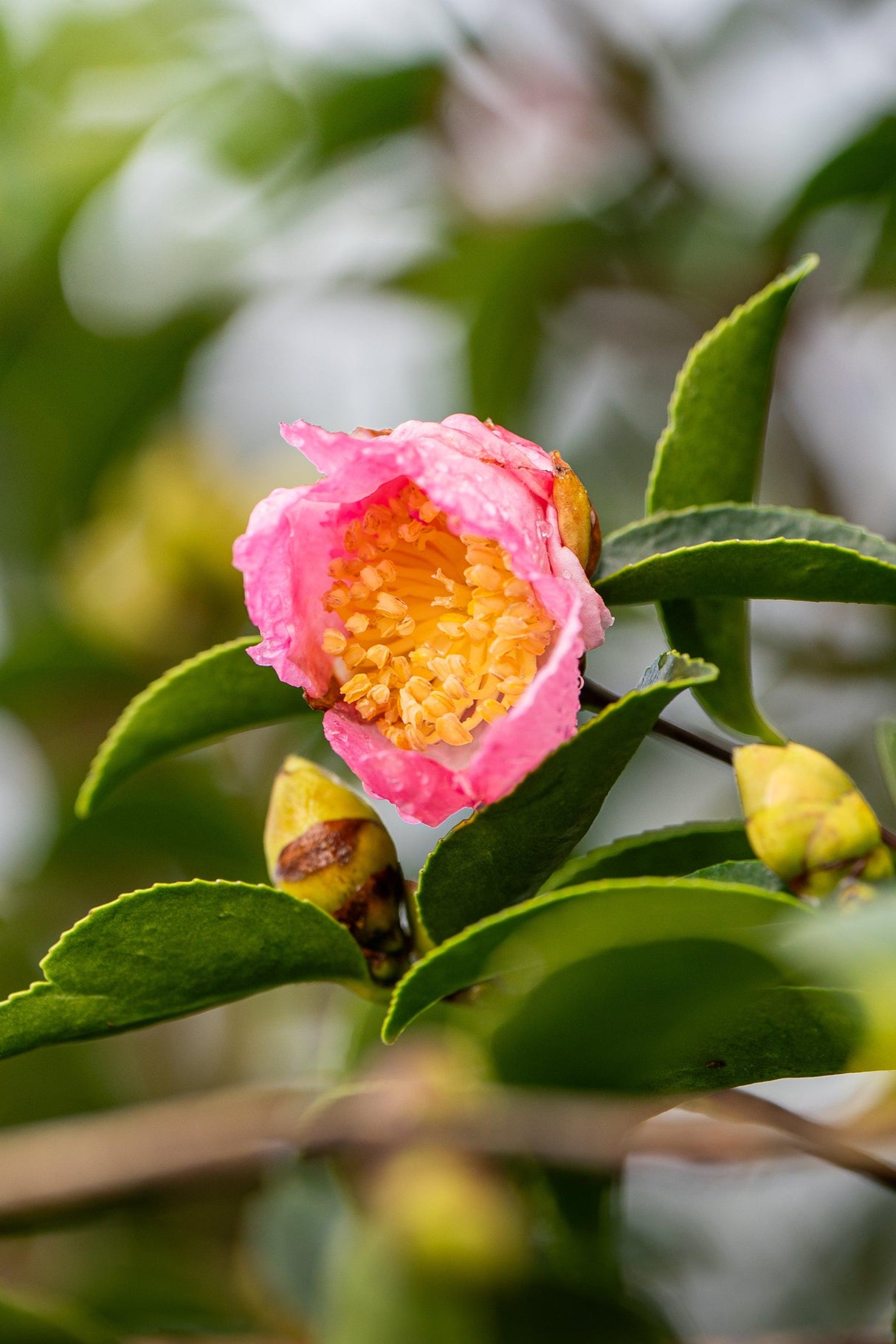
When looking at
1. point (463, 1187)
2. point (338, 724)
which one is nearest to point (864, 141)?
point (338, 724)

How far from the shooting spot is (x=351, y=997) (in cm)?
131

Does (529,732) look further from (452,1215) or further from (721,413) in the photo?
(452,1215)

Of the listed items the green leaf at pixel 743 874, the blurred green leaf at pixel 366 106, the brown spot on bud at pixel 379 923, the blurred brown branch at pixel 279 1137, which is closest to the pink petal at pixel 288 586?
the brown spot on bud at pixel 379 923

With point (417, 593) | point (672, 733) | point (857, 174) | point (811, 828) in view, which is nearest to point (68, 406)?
Answer: point (857, 174)

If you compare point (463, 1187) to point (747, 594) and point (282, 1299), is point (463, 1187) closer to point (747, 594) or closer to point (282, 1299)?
point (282, 1299)

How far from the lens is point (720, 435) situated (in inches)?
28.9

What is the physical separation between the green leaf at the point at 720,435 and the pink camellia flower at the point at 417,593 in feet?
0.35

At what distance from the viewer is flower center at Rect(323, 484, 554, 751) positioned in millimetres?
652

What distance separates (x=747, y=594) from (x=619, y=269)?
44.8 inches

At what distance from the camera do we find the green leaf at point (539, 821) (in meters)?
0.53

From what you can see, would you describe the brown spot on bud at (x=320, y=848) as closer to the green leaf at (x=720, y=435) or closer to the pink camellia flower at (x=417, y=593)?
the pink camellia flower at (x=417, y=593)

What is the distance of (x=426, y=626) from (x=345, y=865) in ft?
0.46

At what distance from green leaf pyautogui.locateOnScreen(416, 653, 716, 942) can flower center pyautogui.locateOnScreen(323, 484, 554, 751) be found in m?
0.08

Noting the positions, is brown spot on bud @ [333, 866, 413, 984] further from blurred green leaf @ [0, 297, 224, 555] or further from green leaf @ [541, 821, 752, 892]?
blurred green leaf @ [0, 297, 224, 555]
